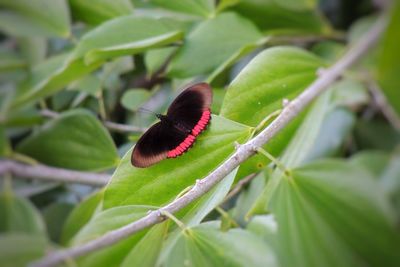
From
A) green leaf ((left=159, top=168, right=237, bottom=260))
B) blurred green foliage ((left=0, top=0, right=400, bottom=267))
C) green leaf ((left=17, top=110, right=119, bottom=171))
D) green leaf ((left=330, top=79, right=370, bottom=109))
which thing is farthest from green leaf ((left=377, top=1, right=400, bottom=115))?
green leaf ((left=17, top=110, right=119, bottom=171))

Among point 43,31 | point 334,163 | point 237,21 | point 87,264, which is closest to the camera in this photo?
point 87,264

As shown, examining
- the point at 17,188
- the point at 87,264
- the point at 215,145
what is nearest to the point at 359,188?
the point at 215,145

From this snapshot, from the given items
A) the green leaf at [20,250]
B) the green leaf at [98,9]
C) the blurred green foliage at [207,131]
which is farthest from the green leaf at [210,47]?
the green leaf at [20,250]

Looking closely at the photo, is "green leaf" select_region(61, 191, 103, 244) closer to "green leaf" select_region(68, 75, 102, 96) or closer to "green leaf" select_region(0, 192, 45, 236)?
"green leaf" select_region(0, 192, 45, 236)

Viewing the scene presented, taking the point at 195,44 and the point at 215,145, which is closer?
the point at 215,145

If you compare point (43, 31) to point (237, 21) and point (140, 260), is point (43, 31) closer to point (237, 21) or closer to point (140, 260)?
point (237, 21)

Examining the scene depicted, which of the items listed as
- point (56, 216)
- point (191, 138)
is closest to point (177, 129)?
point (191, 138)
